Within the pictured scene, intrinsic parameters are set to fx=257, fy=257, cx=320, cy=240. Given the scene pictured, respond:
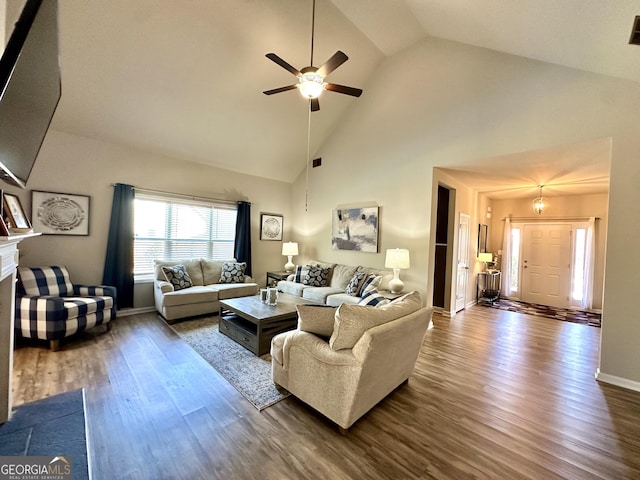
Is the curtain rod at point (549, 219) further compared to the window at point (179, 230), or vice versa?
the curtain rod at point (549, 219)

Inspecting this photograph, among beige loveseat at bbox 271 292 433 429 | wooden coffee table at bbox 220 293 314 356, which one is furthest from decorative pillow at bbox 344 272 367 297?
beige loveseat at bbox 271 292 433 429

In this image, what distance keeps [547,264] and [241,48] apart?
772 cm

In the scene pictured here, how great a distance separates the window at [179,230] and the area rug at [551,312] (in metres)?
6.05

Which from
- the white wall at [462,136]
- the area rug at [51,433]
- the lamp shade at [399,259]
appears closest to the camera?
the area rug at [51,433]

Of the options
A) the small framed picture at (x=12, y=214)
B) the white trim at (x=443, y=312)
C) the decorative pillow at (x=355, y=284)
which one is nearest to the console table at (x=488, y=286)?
the white trim at (x=443, y=312)

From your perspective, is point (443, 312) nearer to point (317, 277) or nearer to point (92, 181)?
point (317, 277)

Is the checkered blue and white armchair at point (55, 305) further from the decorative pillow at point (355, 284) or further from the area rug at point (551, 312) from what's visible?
the area rug at point (551, 312)

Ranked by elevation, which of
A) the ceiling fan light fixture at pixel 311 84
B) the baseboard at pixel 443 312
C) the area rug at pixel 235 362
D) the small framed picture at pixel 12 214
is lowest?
the area rug at pixel 235 362

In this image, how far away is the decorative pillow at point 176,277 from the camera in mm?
4273

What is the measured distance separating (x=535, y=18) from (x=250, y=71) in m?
3.41

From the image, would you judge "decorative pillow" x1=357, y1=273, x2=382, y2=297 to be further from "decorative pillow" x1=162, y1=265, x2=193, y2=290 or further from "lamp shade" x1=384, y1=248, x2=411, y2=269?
"decorative pillow" x1=162, y1=265, x2=193, y2=290

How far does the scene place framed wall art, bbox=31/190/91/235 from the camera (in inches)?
142

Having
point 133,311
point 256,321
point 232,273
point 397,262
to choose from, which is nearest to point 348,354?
point 256,321

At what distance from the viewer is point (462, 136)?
3.80m
